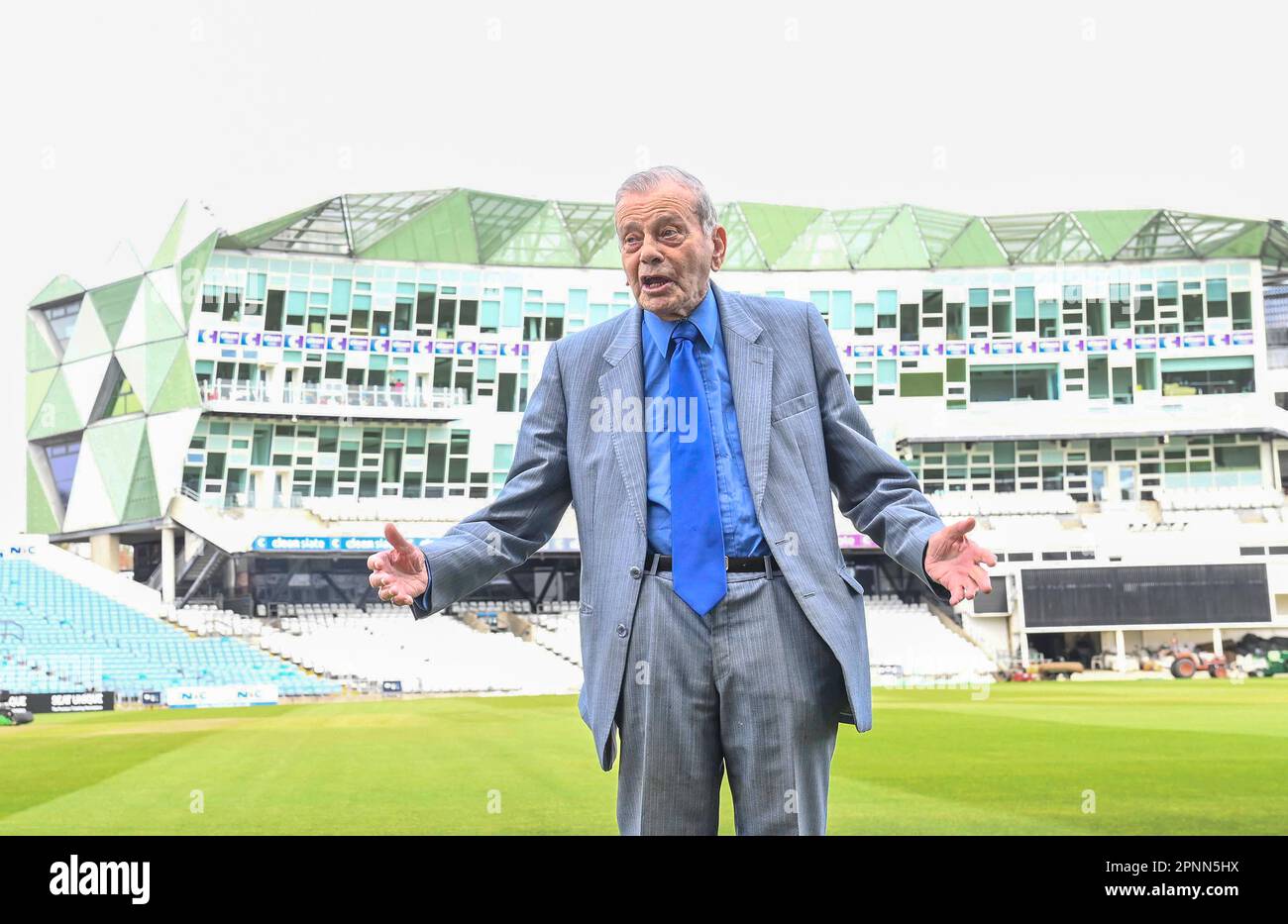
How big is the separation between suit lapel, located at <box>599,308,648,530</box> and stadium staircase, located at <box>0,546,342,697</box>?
123 feet

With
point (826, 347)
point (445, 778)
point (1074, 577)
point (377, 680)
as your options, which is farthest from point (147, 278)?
point (826, 347)

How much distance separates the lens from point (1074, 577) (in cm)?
5381

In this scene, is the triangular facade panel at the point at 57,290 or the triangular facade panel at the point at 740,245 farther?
the triangular facade panel at the point at 740,245

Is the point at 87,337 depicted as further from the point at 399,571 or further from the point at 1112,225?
the point at 399,571

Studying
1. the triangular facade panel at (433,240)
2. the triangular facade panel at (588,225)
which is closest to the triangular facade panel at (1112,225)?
the triangular facade panel at (588,225)

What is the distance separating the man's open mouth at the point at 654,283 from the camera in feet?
13.3

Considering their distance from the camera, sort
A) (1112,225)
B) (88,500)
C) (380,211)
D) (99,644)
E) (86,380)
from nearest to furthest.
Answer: (99,644)
(380,211)
(88,500)
(86,380)
(1112,225)

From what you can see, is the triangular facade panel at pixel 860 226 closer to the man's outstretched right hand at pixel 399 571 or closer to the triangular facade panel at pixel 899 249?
the triangular facade panel at pixel 899 249

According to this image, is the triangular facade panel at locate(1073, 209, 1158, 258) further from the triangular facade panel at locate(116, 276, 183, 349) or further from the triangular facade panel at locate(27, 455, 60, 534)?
the triangular facade panel at locate(27, 455, 60, 534)

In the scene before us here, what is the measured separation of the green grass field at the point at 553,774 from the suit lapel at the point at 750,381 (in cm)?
782

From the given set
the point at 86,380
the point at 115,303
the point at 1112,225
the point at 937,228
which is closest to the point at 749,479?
the point at 115,303

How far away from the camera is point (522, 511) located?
13.8 feet

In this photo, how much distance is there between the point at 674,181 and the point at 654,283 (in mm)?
308
